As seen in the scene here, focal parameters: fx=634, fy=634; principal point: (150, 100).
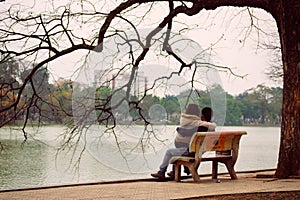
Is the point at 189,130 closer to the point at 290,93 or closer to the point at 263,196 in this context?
the point at 290,93

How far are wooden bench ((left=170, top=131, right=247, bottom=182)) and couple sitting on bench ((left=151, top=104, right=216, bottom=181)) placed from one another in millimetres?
117

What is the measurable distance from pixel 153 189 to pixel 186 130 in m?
1.41

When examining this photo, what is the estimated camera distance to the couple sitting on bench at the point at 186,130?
9.12 meters

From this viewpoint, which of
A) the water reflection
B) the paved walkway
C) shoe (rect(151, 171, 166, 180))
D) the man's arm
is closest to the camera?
the paved walkway

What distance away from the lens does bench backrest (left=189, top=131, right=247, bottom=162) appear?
29.2 feet

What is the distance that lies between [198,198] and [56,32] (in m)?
4.22

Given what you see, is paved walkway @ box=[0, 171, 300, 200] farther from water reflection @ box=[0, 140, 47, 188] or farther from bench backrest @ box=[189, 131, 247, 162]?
water reflection @ box=[0, 140, 47, 188]

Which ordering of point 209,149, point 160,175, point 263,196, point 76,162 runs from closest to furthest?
1. point 263,196
2. point 209,149
3. point 160,175
4. point 76,162

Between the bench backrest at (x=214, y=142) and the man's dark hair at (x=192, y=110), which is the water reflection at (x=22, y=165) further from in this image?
the bench backrest at (x=214, y=142)

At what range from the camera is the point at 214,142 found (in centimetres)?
920

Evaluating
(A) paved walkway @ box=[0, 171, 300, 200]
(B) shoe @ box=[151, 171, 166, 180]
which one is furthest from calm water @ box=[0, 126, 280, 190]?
(A) paved walkway @ box=[0, 171, 300, 200]

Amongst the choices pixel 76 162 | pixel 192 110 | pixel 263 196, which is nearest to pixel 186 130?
pixel 192 110

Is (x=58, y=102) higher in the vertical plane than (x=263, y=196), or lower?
higher

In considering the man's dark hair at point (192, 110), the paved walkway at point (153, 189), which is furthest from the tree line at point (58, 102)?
the paved walkway at point (153, 189)
